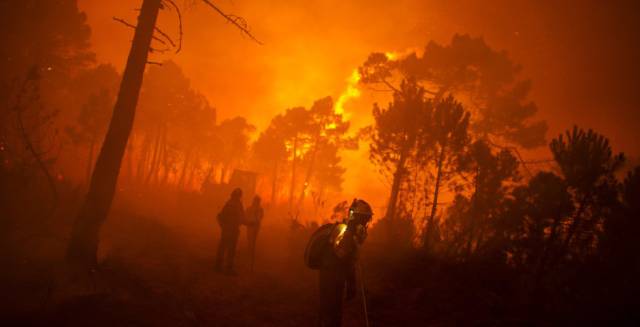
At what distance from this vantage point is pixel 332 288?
529 centimetres

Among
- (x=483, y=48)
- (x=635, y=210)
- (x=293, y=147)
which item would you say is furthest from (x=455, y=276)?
(x=293, y=147)

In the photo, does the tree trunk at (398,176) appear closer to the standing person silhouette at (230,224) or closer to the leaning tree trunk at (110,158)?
the standing person silhouette at (230,224)

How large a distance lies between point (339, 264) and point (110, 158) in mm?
4813

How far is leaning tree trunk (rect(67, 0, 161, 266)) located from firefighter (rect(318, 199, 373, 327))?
430 cm

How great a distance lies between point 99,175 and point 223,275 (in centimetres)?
452

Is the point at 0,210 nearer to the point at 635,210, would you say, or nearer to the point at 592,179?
the point at 592,179

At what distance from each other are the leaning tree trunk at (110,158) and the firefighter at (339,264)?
4.30 meters

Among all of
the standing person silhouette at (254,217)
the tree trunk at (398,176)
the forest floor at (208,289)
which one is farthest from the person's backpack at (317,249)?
the tree trunk at (398,176)

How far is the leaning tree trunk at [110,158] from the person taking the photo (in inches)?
240

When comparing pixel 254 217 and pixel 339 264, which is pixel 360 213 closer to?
pixel 339 264

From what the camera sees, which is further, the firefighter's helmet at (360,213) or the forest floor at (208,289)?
the firefighter's helmet at (360,213)

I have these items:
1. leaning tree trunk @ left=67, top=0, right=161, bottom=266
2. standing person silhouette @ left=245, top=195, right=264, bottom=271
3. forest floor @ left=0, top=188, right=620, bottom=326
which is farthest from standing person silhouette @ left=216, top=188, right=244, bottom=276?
leaning tree trunk @ left=67, top=0, right=161, bottom=266

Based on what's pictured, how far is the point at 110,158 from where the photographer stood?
6430mm

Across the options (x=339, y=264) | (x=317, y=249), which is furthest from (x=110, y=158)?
(x=339, y=264)
